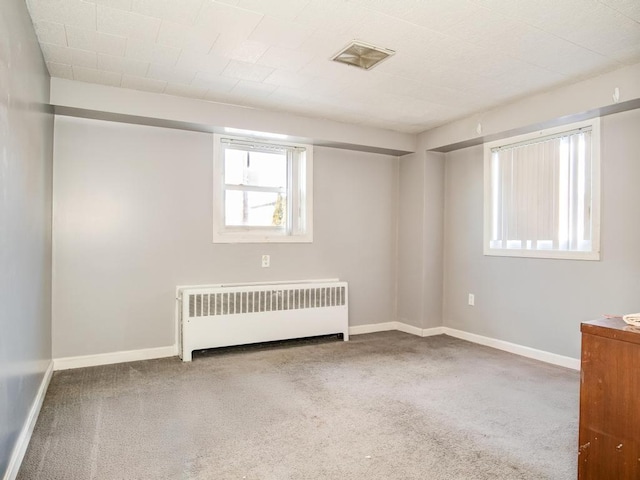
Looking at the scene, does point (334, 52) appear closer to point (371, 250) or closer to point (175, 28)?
point (175, 28)

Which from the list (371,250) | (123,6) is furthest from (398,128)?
(123,6)

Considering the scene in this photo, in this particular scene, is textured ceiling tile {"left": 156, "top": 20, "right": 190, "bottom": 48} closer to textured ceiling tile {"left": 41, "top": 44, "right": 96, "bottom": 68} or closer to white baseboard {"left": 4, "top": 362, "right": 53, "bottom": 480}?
textured ceiling tile {"left": 41, "top": 44, "right": 96, "bottom": 68}

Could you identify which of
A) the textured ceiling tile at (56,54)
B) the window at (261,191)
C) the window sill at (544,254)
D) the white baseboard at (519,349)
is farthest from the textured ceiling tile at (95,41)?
the white baseboard at (519,349)

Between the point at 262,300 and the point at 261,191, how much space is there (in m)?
1.12

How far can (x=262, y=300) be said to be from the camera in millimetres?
3943

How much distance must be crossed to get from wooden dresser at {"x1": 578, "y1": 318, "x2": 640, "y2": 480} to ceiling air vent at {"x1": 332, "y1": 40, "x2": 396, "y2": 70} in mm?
1959

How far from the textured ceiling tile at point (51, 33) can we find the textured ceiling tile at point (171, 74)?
54 centimetres

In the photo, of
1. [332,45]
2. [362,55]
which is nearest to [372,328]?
[362,55]

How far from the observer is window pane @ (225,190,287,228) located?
4078mm

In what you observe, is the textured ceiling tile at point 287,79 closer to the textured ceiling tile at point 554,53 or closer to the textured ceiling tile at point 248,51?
the textured ceiling tile at point 248,51

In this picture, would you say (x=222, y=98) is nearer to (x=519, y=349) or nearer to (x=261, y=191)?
(x=261, y=191)

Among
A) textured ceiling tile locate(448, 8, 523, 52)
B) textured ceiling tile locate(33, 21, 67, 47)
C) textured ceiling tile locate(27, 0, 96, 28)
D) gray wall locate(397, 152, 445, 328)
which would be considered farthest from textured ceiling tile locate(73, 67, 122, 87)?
gray wall locate(397, 152, 445, 328)

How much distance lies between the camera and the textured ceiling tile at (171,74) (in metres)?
2.91

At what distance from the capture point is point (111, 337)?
350 cm
